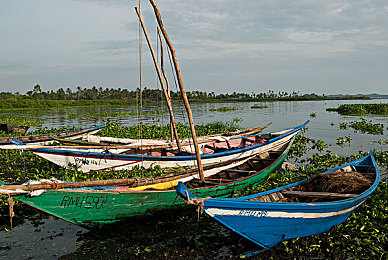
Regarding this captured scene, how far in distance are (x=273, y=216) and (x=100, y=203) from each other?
10.2 ft

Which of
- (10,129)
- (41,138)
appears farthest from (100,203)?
(10,129)

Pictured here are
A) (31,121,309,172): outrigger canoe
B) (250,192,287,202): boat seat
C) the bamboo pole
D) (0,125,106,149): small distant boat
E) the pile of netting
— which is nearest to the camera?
the bamboo pole

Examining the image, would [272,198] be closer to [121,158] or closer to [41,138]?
[121,158]

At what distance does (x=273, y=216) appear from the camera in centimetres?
501

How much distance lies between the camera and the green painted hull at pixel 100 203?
5.31m

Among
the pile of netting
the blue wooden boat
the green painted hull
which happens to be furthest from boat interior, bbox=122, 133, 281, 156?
the blue wooden boat

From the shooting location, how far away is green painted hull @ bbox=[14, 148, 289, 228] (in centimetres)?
531

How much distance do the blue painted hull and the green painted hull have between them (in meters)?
1.56

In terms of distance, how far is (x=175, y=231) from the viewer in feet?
20.7

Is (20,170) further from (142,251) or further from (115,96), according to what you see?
(115,96)

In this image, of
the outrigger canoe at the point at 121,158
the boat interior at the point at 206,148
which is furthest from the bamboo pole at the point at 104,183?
the boat interior at the point at 206,148

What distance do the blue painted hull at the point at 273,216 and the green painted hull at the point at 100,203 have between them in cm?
156

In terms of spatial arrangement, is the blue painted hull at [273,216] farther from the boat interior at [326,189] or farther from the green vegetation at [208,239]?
the boat interior at [326,189]

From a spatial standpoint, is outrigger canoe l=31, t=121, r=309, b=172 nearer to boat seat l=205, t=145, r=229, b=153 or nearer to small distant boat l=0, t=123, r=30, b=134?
boat seat l=205, t=145, r=229, b=153
